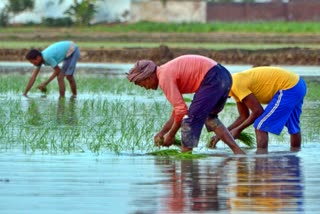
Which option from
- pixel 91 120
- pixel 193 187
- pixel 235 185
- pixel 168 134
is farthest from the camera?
pixel 91 120

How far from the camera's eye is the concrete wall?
245 ft

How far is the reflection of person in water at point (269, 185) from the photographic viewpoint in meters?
9.68

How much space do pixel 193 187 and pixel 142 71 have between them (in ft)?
6.90

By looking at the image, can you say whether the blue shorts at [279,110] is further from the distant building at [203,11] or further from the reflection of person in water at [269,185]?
the distant building at [203,11]

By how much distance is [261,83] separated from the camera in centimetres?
1396

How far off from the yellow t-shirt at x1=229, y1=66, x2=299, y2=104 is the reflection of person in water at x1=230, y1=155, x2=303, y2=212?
0.78 meters

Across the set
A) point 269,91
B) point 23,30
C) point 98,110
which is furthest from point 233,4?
point 269,91

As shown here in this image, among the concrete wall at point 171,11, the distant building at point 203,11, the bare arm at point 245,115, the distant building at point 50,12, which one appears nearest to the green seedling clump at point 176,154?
the bare arm at point 245,115

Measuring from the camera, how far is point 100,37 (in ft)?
186

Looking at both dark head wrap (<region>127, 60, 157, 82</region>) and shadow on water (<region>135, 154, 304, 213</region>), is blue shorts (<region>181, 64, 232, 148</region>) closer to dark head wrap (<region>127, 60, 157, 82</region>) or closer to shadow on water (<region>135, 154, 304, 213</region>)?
shadow on water (<region>135, 154, 304, 213</region>)

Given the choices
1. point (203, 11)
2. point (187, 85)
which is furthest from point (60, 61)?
point (203, 11)

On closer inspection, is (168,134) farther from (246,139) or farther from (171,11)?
(171,11)

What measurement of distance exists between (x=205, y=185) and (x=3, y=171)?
206 cm

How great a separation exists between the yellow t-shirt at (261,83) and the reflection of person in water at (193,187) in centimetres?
99
